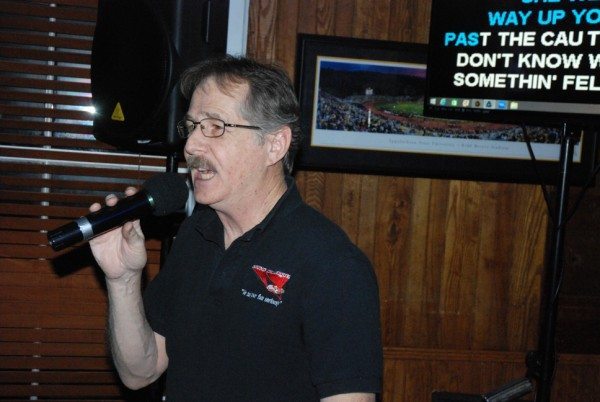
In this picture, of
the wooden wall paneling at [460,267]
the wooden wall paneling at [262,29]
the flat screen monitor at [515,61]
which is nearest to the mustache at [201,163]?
the flat screen monitor at [515,61]

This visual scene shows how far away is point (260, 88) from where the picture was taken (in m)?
1.97

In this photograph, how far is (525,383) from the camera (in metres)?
2.59

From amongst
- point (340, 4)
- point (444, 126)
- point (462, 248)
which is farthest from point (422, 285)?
point (340, 4)

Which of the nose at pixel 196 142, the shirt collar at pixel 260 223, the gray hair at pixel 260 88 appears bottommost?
the shirt collar at pixel 260 223

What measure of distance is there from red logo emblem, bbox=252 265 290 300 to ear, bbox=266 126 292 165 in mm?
305

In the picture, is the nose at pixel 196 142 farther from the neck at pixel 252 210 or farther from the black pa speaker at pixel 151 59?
the black pa speaker at pixel 151 59

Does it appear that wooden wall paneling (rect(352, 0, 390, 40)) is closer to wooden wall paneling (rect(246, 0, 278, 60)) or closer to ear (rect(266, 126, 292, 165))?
wooden wall paneling (rect(246, 0, 278, 60))

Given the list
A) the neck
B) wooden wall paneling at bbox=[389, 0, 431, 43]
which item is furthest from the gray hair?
wooden wall paneling at bbox=[389, 0, 431, 43]

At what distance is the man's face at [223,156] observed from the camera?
6.31 ft

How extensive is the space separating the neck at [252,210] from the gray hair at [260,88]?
135mm

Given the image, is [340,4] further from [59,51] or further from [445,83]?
[59,51]

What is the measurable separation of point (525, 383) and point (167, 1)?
5.58 ft

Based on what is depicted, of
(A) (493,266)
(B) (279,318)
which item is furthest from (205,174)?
(A) (493,266)

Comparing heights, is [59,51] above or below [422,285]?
above
